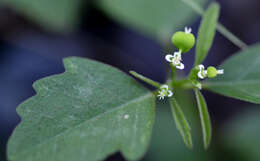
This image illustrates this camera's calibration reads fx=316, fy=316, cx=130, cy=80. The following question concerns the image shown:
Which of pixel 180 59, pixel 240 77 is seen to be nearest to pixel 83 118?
pixel 180 59

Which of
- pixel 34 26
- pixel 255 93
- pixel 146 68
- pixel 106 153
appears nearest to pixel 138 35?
pixel 146 68

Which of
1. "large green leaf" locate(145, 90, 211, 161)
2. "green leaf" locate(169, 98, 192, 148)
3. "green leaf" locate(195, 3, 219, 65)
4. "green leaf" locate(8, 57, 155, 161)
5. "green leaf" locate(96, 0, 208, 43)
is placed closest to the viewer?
"green leaf" locate(8, 57, 155, 161)

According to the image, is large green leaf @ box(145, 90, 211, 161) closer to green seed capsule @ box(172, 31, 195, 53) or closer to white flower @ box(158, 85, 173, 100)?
white flower @ box(158, 85, 173, 100)

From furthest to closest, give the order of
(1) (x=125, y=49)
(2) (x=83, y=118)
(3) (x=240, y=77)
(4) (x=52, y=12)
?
(1) (x=125, y=49)
(4) (x=52, y=12)
(3) (x=240, y=77)
(2) (x=83, y=118)

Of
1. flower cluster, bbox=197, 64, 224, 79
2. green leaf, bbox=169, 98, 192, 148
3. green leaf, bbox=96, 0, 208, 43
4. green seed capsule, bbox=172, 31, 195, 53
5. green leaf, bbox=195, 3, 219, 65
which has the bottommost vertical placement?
green leaf, bbox=169, 98, 192, 148

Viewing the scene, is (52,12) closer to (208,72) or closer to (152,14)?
(152,14)

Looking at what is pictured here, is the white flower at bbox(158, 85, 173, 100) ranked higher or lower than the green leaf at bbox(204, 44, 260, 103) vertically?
lower

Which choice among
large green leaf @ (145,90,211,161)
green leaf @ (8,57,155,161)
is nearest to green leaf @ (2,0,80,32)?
large green leaf @ (145,90,211,161)

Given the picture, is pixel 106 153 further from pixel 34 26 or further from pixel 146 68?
pixel 34 26
